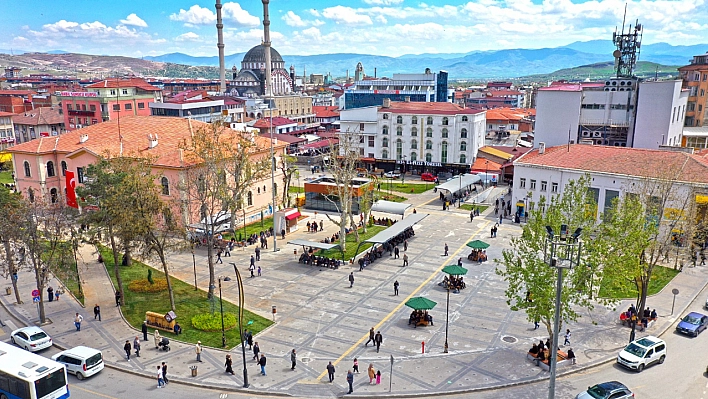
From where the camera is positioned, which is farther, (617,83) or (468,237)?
(617,83)

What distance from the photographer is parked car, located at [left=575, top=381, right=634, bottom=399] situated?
72.5 feet

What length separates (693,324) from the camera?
3025cm

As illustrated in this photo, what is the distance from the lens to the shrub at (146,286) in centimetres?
3659

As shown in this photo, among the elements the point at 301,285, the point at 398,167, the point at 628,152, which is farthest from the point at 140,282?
the point at 398,167

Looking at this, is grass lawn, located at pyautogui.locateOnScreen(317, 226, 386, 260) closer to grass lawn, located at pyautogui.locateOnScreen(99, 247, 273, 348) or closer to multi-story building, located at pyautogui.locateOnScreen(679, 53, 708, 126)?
grass lawn, located at pyautogui.locateOnScreen(99, 247, 273, 348)

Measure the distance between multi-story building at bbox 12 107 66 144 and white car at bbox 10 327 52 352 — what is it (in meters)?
73.4

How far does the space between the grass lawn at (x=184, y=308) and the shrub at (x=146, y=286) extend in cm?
38

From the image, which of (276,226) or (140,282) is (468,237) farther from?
(140,282)

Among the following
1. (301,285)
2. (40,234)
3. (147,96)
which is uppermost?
(147,96)

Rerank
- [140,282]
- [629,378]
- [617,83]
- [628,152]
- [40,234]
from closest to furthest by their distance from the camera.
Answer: [629,378]
[40,234]
[140,282]
[628,152]
[617,83]

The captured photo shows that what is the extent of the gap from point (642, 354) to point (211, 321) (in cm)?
2417

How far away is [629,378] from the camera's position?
25.4 meters

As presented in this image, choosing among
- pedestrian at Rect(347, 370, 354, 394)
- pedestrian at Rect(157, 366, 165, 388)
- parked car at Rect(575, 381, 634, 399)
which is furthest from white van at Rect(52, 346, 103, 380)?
parked car at Rect(575, 381, 634, 399)

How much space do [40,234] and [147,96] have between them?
249 ft
